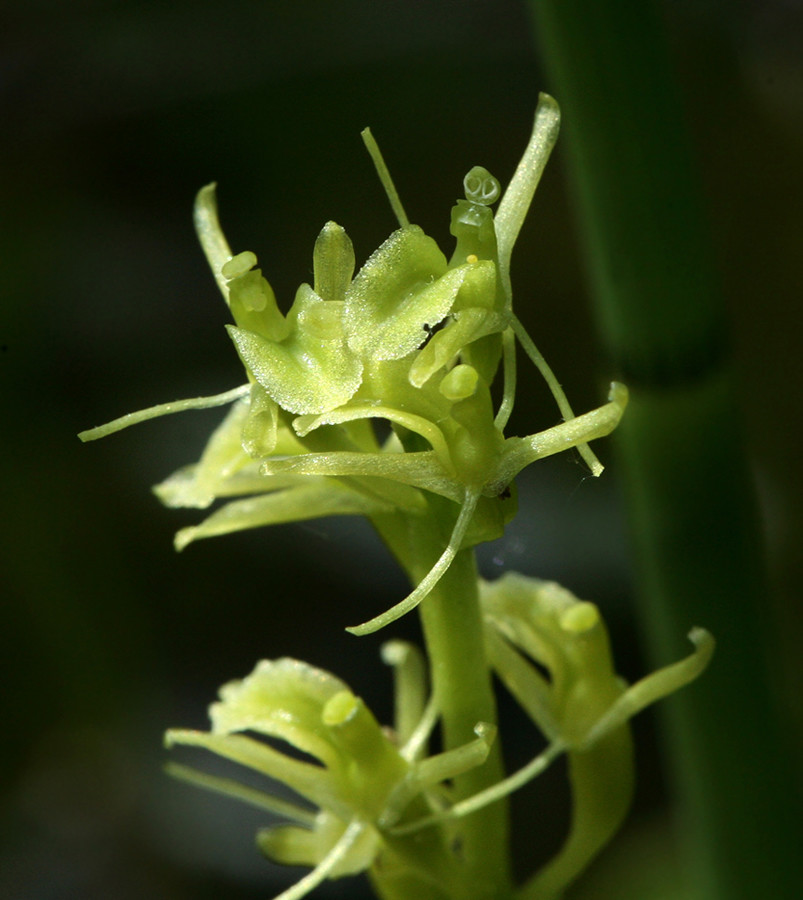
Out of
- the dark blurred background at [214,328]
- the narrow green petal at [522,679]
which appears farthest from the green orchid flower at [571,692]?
the dark blurred background at [214,328]

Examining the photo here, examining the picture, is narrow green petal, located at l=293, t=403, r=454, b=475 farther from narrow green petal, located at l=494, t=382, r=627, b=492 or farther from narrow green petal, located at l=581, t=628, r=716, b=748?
narrow green petal, located at l=581, t=628, r=716, b=748

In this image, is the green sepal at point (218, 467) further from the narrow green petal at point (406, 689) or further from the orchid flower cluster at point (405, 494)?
the narrow green petal at point (406, 689)

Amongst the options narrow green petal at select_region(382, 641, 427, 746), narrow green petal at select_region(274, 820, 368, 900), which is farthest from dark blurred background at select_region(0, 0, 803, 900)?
narrow green petal at select_region(274, 820, 368, 900)

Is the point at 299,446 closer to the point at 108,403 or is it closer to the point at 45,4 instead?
the point at 108,403

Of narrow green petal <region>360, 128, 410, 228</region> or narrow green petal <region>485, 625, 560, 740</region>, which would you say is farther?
narrow green petal <region>485, 625, 560, 740</region>

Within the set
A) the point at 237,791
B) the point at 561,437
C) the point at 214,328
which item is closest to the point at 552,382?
the point at 561,437

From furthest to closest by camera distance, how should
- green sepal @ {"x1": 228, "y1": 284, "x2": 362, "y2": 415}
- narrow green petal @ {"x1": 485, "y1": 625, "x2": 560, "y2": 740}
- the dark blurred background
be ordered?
the dark blurred background, narrow green petal @ {"x1": 485, "y1": 625, "x2": 560, "y2": 740}, green sepal @ {"x1": 228, "y1": 284, "x2": 362, "y2": 415}
